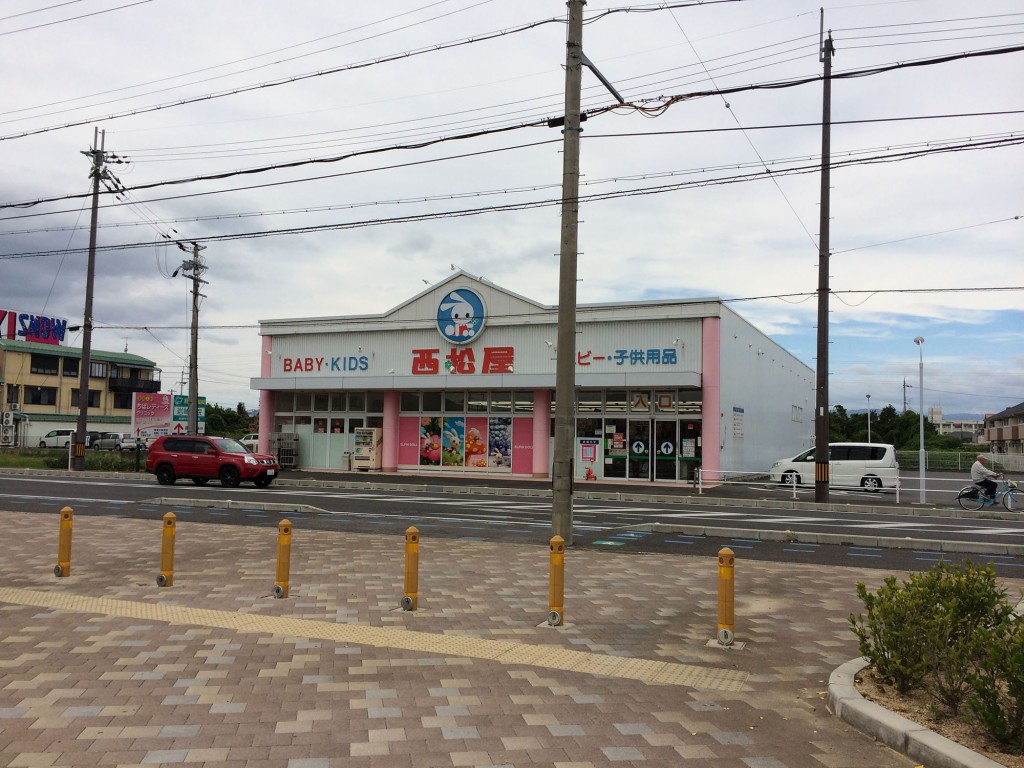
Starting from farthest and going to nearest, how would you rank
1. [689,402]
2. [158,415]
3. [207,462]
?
[158,415] < [689,402] < [207,462]

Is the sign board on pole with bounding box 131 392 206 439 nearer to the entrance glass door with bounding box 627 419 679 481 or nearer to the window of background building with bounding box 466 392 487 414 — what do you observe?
the window of background building with bounding box 466 392 487 414

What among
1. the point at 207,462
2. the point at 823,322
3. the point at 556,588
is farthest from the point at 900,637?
the point at 207,462

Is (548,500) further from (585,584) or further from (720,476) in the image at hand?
(585,584)

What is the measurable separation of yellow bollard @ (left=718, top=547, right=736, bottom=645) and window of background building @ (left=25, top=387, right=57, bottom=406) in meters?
75.1

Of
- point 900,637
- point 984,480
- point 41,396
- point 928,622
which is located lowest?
point 900,637

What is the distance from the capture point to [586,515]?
18.3 metres

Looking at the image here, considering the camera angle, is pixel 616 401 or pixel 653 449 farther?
pixel 616 401

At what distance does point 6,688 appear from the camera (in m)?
5.25

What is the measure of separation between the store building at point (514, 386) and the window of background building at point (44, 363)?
42642mm

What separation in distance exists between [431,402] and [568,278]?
21710 mm

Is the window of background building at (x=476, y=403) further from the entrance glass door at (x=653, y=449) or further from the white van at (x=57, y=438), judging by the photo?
the white van at (x=57, y=438)

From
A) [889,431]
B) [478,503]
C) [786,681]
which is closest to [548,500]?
[478,503]

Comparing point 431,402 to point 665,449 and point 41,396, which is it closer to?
point 665,449

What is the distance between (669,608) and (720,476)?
21.0 metres
